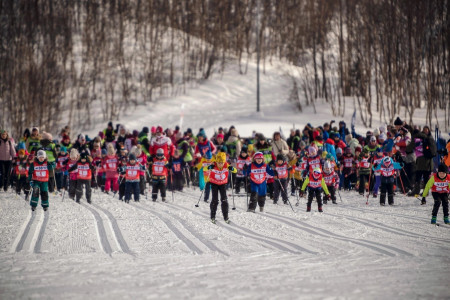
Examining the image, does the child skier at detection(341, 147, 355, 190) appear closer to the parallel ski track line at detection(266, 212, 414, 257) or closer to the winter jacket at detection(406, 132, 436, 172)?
the winter jacket at detection(406, 132, 436, 172)

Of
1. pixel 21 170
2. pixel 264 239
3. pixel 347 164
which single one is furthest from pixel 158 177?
pixel 264 239

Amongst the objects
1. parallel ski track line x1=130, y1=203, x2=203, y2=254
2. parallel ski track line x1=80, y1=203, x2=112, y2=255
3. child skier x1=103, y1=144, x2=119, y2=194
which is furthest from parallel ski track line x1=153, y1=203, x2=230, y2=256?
child skier x1=103, y1=144, x2=119, y2=194

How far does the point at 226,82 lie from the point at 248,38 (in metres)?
7.09

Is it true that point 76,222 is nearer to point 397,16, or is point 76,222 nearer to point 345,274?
point 345,274

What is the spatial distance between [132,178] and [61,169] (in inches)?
126

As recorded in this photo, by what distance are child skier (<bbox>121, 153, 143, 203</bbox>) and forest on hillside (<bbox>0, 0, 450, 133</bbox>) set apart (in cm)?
2102

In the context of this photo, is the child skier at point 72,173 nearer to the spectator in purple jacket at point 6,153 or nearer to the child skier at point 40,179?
the child skier at point 40,179

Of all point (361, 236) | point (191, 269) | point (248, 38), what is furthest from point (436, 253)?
point (248, 38)

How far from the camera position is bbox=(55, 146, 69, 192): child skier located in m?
17.7

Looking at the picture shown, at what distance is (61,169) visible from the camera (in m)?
17.9

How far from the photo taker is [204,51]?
53.3 m

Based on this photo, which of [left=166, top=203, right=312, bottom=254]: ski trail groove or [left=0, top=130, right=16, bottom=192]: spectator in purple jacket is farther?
[left=0, top=130, right=16, bottom=192]: spectator in purple jacket

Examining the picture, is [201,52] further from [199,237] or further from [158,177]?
[199,237]

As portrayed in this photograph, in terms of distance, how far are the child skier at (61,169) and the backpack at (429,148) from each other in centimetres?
1052
